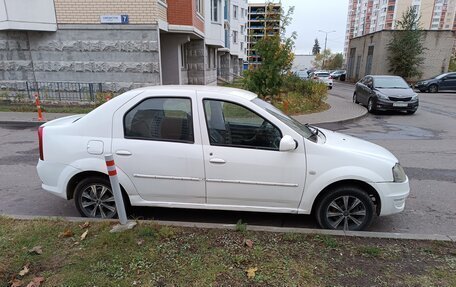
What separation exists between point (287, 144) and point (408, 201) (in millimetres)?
2575

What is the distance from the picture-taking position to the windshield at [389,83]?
13206 mm

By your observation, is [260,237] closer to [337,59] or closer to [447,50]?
[447,50]

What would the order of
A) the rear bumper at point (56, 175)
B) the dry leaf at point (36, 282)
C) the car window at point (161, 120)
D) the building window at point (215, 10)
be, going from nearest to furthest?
the dry leaf at point (36, 282)
the car window at point (161, 120)
the rear bumper at point (56, 175)
the building window at point (215, 10)

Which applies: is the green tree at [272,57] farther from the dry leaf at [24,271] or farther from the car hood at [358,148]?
the dry leaf at [24,271]

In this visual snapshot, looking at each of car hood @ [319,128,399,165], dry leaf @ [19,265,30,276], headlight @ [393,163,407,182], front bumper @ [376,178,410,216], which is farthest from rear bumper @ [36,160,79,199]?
headlight @ [393,163,407,182]

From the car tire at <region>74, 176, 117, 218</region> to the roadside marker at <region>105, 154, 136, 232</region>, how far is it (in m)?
0.51

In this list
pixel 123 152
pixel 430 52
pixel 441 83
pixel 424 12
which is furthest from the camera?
pixel 424 12

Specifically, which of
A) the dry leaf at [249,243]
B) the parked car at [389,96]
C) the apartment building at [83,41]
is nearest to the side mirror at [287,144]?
the dry leaf at [249,243]

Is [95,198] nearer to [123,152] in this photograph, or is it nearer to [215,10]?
[123,152]

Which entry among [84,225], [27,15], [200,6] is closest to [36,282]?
[84,225]

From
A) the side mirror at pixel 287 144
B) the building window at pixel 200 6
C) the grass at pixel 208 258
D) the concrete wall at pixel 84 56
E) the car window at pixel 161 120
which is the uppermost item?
the building window at pixel 200 6

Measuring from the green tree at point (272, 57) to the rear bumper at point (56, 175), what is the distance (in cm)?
953

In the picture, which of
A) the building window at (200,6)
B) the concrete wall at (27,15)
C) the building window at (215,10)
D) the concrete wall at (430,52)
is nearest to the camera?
the concrete wall at (27,15)

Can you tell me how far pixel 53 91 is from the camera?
1265 centimetres
